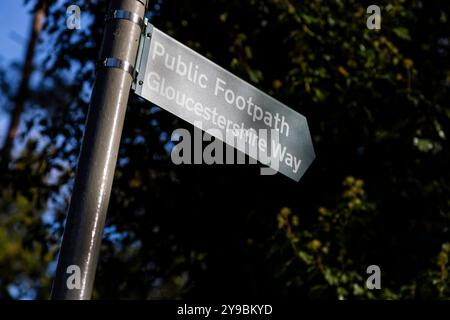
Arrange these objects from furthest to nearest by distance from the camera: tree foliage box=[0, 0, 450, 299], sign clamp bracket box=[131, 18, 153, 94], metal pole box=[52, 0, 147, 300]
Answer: tree foliage box=[0, 0, 450, 299] < sign clamp bracket box=[131, 18, 153, 94] < metal pole box=[52, 0, 147, 300]

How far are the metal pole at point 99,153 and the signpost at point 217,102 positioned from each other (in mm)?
120

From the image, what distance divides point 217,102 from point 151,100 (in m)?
0.34

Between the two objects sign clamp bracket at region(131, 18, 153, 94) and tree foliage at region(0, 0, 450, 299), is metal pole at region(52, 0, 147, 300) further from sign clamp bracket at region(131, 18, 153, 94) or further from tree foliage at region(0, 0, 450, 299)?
tree foliage at region(0, 0, 450, 299)

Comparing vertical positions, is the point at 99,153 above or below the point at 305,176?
below

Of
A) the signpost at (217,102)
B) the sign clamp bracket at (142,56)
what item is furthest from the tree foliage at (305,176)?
the sign clamp bracket at (142,56)

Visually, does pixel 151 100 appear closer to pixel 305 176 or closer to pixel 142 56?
pixel 142 56

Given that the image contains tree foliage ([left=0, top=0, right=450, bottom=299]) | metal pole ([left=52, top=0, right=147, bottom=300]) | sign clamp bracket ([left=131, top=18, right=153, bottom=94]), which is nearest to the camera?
metal pole ([left=52, top=0, right=147, bottom=300])

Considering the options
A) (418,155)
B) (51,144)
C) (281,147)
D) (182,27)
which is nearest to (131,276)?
(51,144)

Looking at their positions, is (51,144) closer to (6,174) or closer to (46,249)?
(6,174)

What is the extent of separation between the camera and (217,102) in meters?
2.97

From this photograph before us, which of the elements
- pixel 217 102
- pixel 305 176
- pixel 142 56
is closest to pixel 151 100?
pixel 142 56

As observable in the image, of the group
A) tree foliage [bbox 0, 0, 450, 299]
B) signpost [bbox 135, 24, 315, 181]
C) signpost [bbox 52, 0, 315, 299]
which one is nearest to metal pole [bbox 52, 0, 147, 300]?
signpost [bbox 52, 0, 315, 299]

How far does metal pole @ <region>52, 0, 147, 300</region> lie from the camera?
2.34 m

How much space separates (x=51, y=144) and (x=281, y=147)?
448 cm
